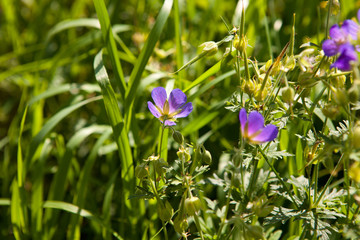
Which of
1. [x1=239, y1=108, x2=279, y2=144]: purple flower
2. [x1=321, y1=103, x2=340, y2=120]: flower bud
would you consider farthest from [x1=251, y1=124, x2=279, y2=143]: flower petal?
[x1=321, y1=103, x2=340, y2=120]: flower bud

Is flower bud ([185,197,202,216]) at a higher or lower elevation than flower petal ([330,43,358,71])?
lower

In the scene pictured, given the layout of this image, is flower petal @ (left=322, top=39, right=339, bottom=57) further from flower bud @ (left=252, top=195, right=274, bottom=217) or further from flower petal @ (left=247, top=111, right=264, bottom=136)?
flower bud @ (left=252, top=195, right=274, bottom=217)

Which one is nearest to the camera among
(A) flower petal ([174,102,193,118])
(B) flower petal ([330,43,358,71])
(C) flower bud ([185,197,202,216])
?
(B) flower petal ([330,43,358,71])

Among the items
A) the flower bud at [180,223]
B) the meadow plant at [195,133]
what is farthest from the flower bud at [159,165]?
the flower bud at [180,223]

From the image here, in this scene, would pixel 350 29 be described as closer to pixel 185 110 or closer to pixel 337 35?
pixel 337 35

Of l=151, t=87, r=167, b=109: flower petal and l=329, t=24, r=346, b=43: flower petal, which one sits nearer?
l=329, t=24, r=346, b=43: flower petal

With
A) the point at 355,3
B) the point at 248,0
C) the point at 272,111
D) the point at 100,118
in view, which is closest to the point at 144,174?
the point at 272,111

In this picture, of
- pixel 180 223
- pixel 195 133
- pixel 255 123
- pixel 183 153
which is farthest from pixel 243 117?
pixel 195 133

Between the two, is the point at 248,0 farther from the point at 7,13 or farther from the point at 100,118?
the point at 7,13

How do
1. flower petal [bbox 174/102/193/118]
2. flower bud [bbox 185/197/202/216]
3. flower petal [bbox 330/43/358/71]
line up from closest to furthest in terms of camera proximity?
flower petal [bbox 330/43/358/71]
flower bud [bbox 185/197/202/216]
flower petal [bbox 174/102/193/118]
